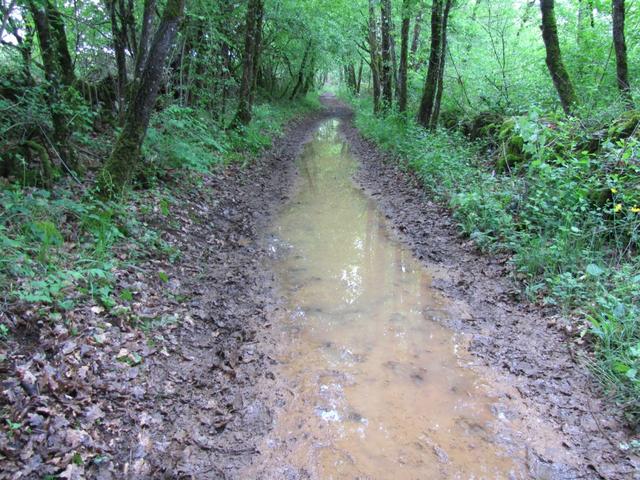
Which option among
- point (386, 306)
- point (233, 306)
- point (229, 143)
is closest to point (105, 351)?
point (233, 306)

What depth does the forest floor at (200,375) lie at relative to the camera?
3225mm

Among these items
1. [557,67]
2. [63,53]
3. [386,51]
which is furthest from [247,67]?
[557,67]

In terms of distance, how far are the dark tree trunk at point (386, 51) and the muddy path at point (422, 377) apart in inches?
535

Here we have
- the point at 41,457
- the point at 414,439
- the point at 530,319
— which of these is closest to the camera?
the point at 41,457

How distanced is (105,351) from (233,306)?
1832 mm

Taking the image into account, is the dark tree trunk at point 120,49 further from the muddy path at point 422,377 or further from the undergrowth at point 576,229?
the undergrowth at point 576,229

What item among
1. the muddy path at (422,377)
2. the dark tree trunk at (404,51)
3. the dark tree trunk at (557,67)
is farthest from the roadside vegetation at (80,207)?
the dark tree trunk at (557,67)

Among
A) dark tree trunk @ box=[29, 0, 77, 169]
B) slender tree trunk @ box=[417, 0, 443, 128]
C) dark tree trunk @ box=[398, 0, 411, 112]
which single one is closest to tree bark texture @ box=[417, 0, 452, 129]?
slender tree trunk @ box=[417, 0, 443, 128]

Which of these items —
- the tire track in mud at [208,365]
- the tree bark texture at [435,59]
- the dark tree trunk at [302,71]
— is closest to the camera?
the tire track in mud at [208,365]

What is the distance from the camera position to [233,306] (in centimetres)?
561

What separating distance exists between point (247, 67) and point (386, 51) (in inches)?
315

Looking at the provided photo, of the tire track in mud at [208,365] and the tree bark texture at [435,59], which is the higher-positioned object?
the tree bark texture at [435,59]

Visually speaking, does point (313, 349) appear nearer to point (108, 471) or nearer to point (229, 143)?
point (108, 471)

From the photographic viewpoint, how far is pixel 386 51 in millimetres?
19156
